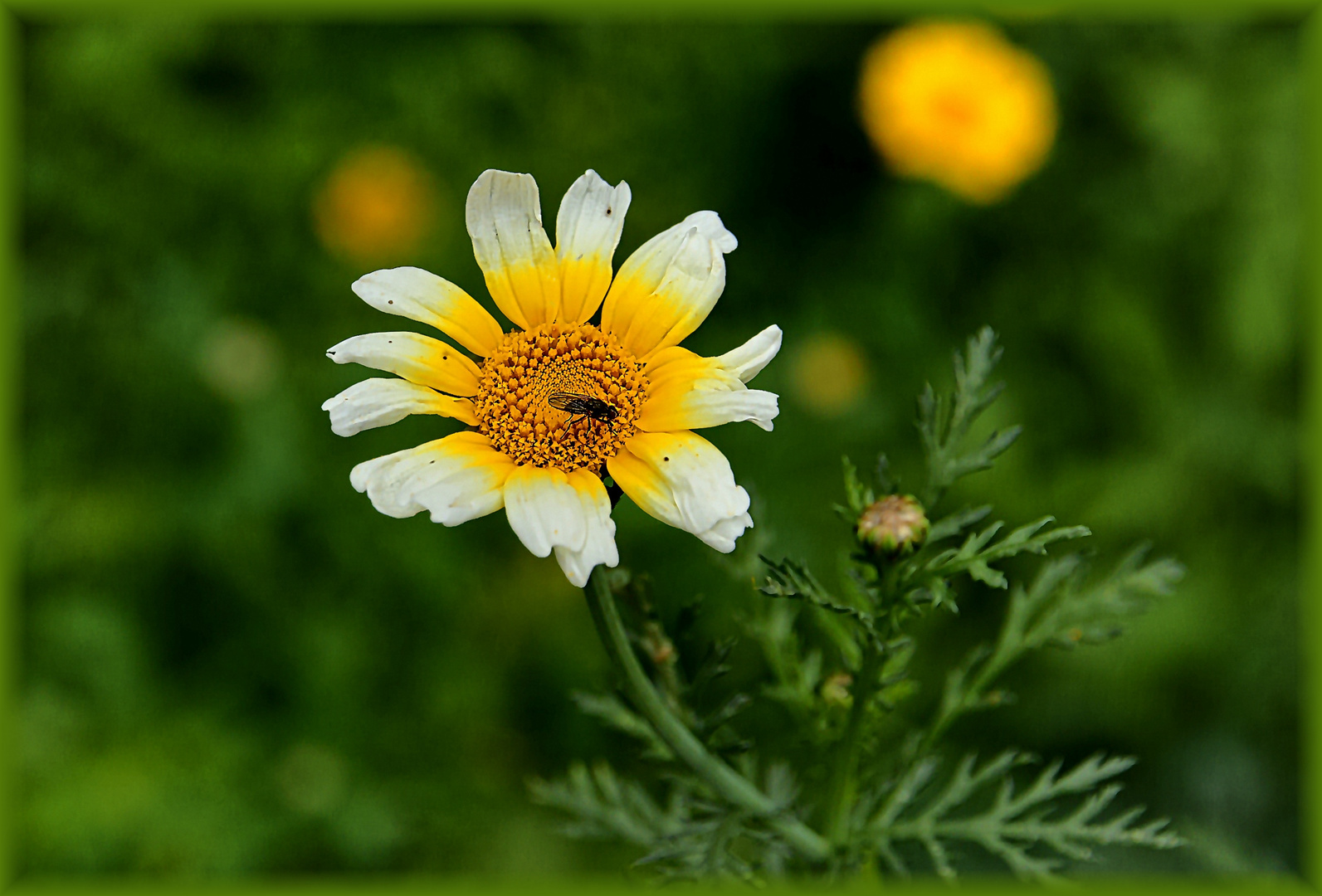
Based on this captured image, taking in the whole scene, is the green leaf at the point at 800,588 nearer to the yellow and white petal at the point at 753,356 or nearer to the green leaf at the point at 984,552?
the green leaf at the point at 984,552

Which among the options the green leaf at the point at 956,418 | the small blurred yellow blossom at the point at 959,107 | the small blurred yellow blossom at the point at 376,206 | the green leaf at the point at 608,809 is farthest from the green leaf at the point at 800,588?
the small blurred yellow blossom at the point at 376,206

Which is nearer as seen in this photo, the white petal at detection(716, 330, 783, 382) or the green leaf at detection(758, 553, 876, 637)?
the green leaf at detection(758, 553, 876, 637)

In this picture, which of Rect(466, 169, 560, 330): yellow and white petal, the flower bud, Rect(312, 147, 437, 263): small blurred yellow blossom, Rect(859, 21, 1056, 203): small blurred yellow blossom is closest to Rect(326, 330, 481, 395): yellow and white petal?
Rect(466, 169, 560, 330): yellow and white petal

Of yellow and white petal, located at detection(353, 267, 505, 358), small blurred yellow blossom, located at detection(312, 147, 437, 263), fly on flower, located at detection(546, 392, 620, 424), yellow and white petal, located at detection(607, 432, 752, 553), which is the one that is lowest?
yellow and white petal, located at detection(607, 432, 752, 553)

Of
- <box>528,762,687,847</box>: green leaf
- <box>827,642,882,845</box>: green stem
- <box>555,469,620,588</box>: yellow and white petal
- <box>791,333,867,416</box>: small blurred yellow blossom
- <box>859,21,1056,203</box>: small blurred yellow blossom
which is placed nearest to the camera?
<box>555,469,620,588</box>: yellow and white petal

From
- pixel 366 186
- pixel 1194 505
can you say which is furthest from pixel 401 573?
pixel 1194 505

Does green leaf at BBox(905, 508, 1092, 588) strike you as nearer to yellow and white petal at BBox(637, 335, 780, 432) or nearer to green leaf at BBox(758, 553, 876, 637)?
green leaf at BBox(758, 553, 876, 637)

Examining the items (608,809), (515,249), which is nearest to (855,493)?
(515,249)
